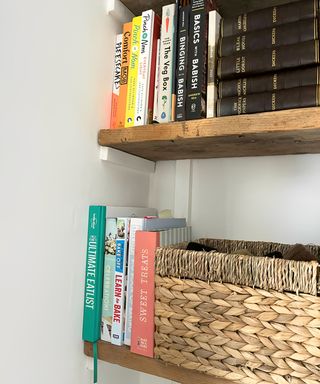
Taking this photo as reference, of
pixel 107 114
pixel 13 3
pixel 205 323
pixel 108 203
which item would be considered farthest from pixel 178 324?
pixel 13 3

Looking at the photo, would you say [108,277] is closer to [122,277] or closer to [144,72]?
[122,277]

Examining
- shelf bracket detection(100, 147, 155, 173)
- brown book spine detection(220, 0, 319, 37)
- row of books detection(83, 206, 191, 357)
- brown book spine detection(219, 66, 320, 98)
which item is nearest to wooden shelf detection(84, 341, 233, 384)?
row of books detection(83, 206, 191, 357)

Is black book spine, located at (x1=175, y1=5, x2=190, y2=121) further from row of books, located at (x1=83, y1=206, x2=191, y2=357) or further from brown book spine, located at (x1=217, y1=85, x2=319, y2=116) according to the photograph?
row of books, located at (x1=83, y1=206, x2=191, y2=357)

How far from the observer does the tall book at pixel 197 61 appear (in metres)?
0.69

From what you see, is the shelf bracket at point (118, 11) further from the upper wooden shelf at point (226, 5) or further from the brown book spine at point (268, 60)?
the brown book spine at point (268, 60)

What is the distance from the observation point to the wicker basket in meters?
0.52

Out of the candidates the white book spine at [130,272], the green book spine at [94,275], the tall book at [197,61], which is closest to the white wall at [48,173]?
the green book spine at [94,275]

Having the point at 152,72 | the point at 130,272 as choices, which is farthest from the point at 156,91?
the point at 130,272

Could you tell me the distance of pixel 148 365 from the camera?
656mm

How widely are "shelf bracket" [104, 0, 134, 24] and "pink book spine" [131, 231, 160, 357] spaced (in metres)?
0.57

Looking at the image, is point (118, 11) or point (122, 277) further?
point (118, 11)

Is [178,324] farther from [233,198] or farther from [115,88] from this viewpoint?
[115,88]

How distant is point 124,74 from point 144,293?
1.70 feet

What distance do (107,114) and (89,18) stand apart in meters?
0.22
